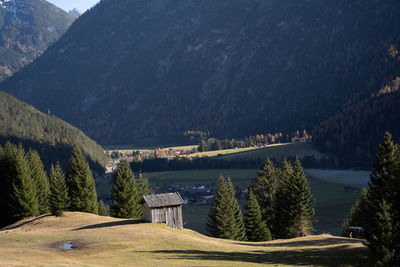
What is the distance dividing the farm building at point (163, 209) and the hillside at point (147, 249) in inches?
102

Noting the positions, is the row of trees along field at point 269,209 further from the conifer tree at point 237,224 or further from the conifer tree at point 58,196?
the conifer tree at point 58,196

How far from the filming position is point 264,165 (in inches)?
3447

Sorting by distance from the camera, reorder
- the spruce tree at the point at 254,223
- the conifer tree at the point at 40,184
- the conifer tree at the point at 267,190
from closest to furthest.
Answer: the spruce tree at the point at 254,223 < the conifer tree at the point at 267,190 < the conifer tree at the point at 40,184

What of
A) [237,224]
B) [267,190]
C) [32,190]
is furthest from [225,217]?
[32,190]

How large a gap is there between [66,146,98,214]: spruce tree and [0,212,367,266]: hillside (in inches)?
722

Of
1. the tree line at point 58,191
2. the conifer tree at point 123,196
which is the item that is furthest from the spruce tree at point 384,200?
the tree line at point 58,191

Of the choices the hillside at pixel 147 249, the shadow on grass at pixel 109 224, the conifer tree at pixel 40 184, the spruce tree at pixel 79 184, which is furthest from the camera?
the conifer tree at pixel 40 184

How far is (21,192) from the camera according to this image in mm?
84312

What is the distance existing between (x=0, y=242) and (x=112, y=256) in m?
20.0

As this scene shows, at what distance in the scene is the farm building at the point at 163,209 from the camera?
72375 millimetres

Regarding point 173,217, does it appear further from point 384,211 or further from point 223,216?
point 384,211

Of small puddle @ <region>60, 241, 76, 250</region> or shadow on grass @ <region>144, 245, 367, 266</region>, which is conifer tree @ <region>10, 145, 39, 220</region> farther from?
shadow on grass @ <region>144, 245, 367, 266</region>

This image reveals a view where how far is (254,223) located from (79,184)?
36087 mm

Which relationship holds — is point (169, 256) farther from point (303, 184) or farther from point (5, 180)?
point (5, 180)
